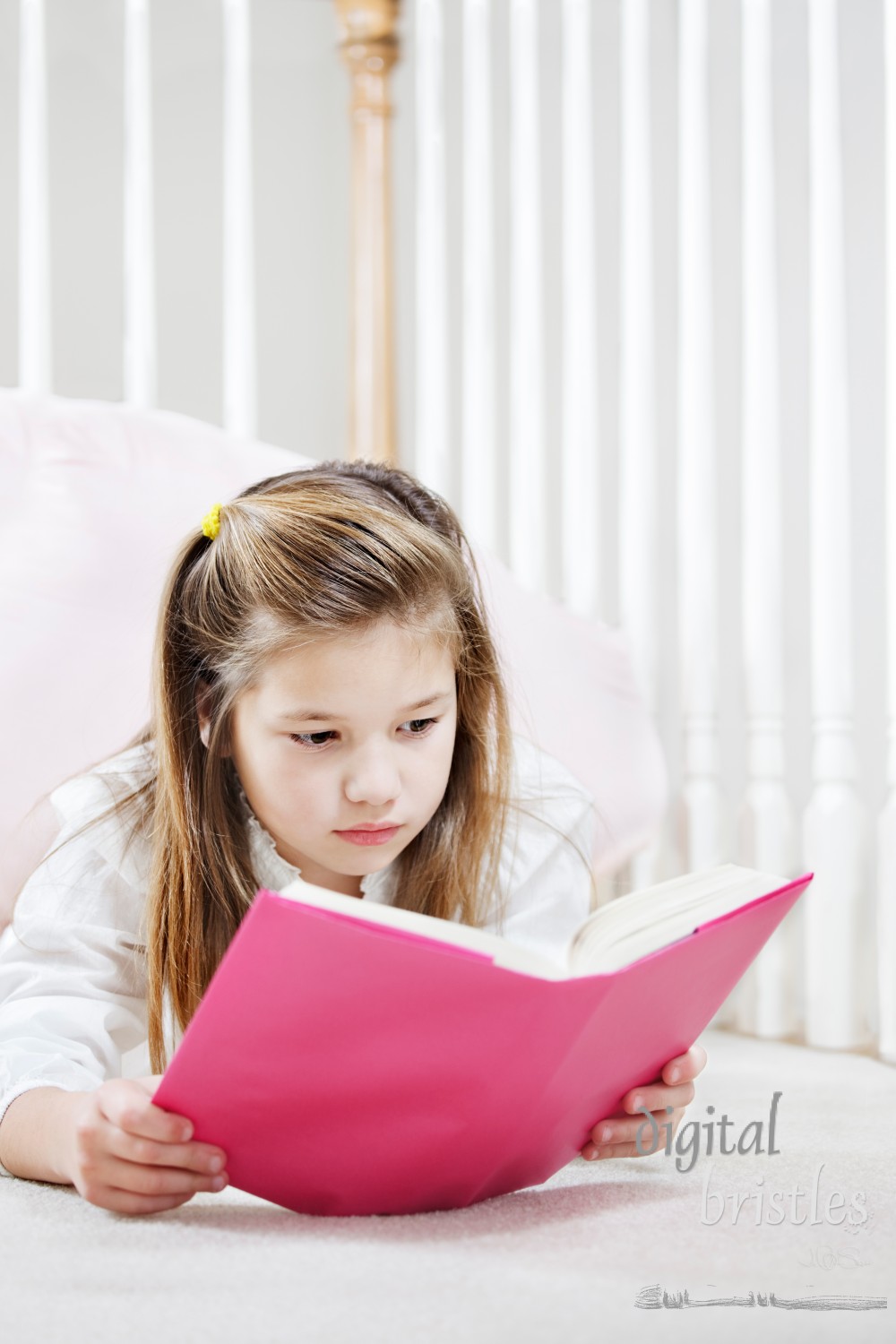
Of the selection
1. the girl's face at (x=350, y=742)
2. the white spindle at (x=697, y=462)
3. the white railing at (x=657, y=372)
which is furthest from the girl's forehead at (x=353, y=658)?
the white spindle at (x=697, y=462)

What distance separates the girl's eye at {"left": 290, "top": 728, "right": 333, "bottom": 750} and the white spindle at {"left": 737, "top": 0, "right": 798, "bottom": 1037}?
58 centimetres

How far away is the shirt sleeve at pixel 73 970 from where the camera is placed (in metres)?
0.71

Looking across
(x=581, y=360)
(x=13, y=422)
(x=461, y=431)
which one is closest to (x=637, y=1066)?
(x=13, y=422)

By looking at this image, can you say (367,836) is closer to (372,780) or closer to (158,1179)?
(372,780)

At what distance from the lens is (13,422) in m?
1.17

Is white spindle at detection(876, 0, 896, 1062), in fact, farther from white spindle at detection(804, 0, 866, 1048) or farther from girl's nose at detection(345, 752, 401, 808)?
girl's nose at detection(345, 752, 401, 808)

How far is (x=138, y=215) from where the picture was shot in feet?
4.82

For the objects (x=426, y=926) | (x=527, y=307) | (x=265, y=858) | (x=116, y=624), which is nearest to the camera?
(x=426, y=926)

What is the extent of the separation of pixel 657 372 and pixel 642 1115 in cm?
93

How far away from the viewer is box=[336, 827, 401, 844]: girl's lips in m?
0.77

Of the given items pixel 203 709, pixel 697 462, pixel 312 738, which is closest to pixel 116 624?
pixel 203 709

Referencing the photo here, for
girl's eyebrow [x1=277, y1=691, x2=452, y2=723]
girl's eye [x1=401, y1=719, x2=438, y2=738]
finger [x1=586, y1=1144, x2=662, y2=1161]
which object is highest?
girl's eyebrow [x1=277, y1=691, x2=452, y2=723]

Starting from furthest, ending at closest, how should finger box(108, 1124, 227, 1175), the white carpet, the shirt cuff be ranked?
the shirt cuff → finger box(108, 1124, 227, 1175) → the white carpet

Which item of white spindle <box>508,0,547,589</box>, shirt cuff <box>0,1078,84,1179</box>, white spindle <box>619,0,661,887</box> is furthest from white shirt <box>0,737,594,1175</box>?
white spindle <box>508,0,547,589</box>
